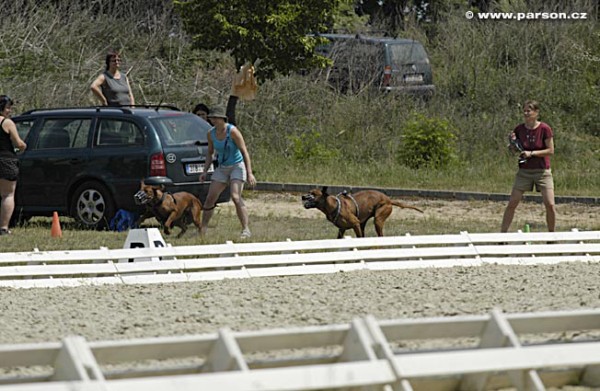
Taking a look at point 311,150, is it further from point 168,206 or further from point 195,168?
point 168,206

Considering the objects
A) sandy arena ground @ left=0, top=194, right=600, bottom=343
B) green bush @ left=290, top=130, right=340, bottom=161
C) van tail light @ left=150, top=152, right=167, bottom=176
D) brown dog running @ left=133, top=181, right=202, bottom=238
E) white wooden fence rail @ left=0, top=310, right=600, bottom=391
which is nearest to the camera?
white wooden fence rail @ left=0, top=310, right=600, bottom=391

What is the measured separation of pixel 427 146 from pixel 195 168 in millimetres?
8091

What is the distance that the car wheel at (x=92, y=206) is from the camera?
16562 mm

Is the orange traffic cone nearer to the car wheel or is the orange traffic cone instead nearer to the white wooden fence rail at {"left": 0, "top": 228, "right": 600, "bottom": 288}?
the car wheel

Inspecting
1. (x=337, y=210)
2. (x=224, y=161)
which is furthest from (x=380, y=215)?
(x=224, y=161)

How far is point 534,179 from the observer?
50.0 ft

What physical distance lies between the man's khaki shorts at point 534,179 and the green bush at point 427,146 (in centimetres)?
A: 847

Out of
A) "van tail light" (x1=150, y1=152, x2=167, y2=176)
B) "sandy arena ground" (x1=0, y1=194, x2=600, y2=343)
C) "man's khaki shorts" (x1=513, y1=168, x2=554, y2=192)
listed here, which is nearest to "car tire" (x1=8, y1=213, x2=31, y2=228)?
"van tail light" (x1=150, y1=152, x2=167, y2=176)

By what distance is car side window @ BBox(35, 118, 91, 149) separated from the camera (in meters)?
17.1

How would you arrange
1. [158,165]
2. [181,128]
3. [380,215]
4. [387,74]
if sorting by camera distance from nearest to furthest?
[380,215], [158,165], [181,128], [387,74]

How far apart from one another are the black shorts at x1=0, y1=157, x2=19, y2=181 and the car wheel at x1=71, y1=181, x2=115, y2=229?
994mm

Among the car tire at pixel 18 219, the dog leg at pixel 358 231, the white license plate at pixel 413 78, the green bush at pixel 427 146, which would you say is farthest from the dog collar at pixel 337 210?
the white license plate at pixel 413 78
